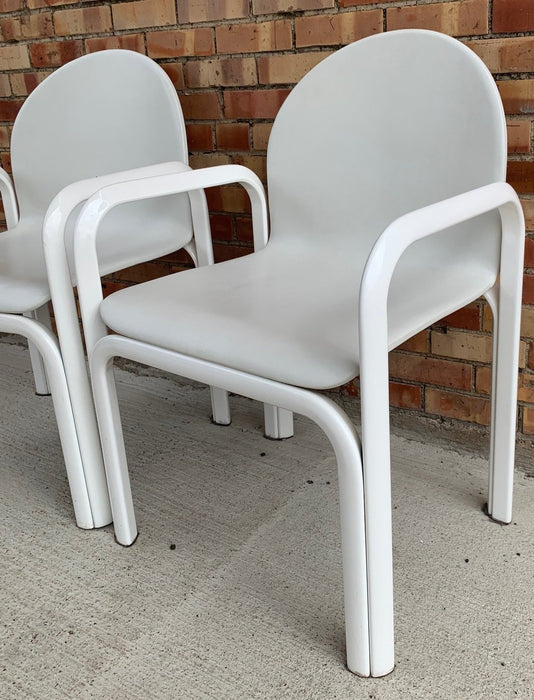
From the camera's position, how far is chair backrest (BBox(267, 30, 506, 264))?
3.63 ft

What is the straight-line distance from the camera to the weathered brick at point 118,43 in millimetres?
1720

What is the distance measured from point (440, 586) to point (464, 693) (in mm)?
217

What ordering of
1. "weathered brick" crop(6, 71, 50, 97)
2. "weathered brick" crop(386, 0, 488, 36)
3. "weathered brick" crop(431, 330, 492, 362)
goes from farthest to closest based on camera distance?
"weathered brick" crop(6, 71, 50, 97)
"weathered brick" crop(431, 330, 492, 362)
"weathered brick" crop(386, 0, 488, 36)

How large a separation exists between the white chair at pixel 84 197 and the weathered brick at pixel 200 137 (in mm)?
210

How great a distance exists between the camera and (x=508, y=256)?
1.12 metres

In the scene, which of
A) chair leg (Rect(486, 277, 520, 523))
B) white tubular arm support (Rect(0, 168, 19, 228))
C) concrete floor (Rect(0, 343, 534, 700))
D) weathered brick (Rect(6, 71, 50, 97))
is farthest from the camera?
weathered brick (Rect(6, 71, 50, 97))

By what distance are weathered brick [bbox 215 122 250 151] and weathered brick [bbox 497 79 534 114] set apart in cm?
58

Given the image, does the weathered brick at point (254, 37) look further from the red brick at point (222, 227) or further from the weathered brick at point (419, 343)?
the weathered brick at point (419, 343)

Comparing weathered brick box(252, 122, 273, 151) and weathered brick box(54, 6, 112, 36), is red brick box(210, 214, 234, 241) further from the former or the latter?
weathered brick box(54, 6, 112, 36)

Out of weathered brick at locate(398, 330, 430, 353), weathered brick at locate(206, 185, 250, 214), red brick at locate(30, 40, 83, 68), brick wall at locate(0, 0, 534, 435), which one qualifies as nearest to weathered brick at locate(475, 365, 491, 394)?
brick wall at locate(0, 0, 534, 435)

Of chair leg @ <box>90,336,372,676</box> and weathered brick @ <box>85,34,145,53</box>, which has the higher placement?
weathered brick @ <box>85,34,145,53</box>

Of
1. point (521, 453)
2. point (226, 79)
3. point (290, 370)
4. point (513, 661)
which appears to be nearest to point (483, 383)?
point (521, 453)

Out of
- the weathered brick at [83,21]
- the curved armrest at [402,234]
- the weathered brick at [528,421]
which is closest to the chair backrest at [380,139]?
the curved armrest at [402,234]

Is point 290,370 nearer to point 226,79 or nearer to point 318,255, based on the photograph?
point 318,255
